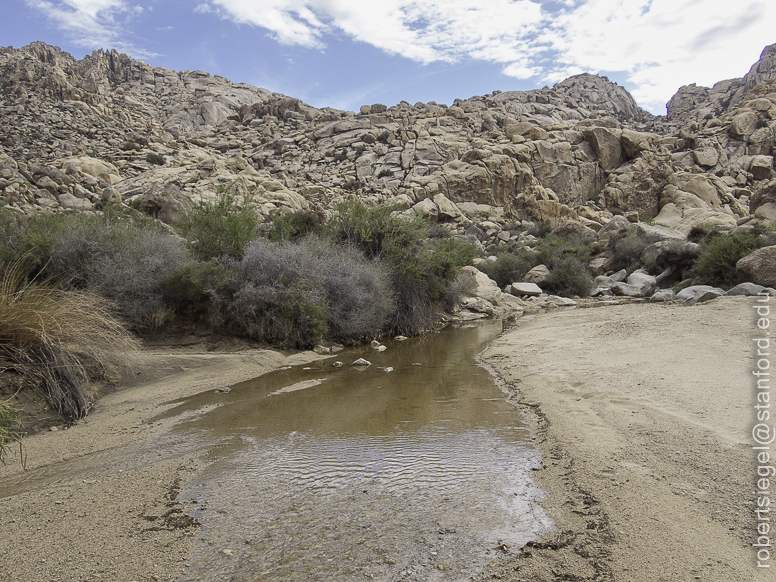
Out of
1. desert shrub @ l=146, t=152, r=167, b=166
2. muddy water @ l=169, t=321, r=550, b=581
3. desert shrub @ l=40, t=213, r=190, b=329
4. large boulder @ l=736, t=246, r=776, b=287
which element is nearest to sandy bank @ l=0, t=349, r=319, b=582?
muddy water @ l=169, t=321, r=550, b=581

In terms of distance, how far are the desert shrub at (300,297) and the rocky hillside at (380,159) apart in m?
9.23

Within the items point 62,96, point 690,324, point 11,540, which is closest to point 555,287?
point 690,324

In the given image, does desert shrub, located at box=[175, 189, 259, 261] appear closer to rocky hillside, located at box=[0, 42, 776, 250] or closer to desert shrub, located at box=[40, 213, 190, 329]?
desert shrub, located at box=[40, 213, 190, 329]

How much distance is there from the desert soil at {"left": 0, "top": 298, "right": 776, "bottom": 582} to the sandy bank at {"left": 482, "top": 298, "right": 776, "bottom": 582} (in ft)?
0.05

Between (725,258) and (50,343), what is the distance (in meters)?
22.4

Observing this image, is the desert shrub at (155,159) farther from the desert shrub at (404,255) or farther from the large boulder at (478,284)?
the large boulder at (478,284)

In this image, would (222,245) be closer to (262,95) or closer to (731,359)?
(731,359)

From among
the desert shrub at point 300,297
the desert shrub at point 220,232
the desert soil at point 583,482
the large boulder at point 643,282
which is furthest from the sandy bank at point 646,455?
the large boulder at point 643,282

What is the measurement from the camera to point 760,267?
53.5ft

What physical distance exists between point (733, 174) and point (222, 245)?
5105cm

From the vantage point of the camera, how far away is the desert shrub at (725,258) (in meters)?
18.6

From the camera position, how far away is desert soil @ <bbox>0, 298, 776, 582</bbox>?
3025 millimetres

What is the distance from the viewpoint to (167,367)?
362 inches

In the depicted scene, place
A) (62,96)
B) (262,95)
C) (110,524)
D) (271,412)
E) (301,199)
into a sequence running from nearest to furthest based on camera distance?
(110,524), (271,412), (301,199), (62,96), (262,95)
